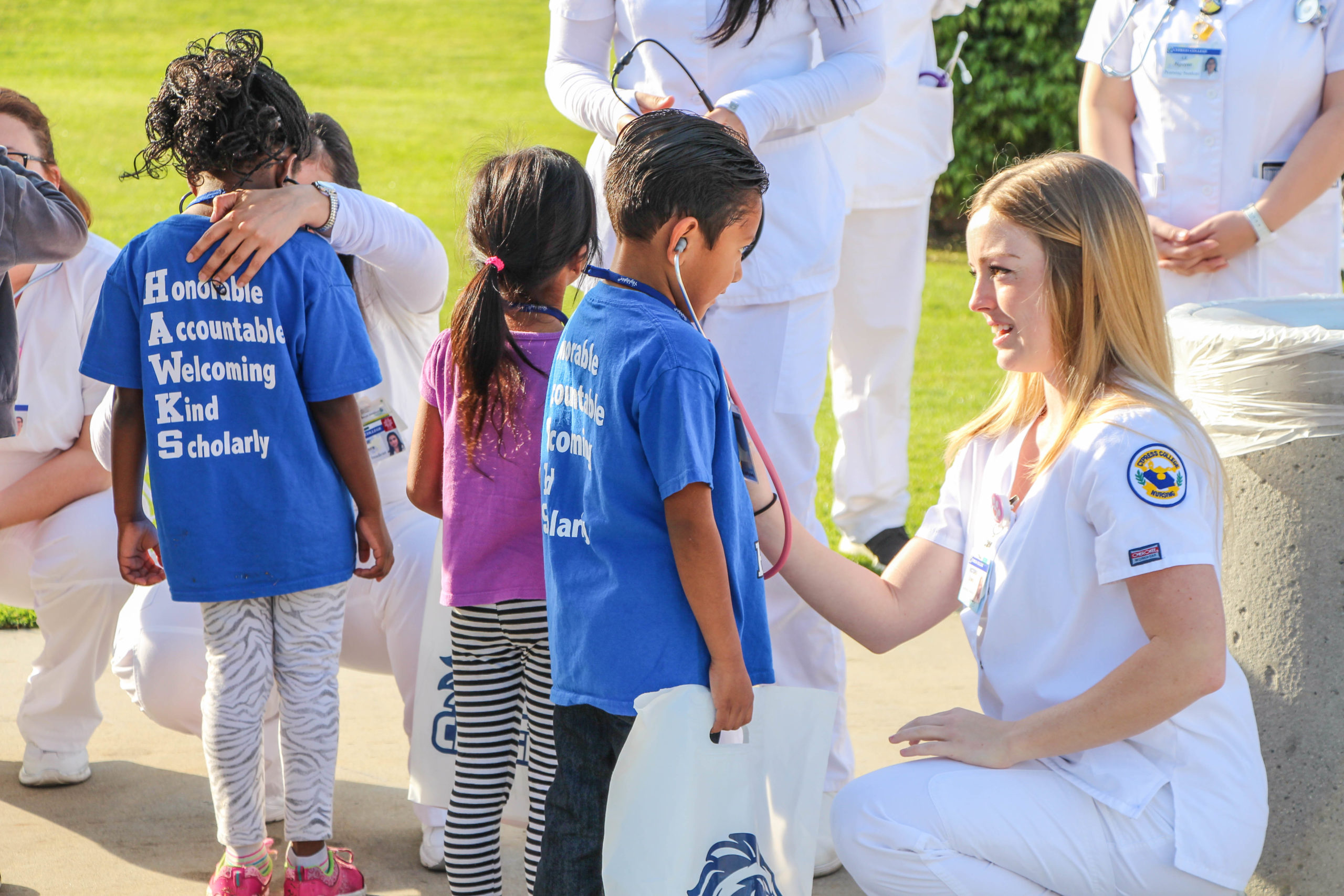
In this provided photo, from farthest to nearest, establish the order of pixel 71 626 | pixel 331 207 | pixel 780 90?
1. pixel 71 626
2. pixel 780 90
3. pixel 331 207

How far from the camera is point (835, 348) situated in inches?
208

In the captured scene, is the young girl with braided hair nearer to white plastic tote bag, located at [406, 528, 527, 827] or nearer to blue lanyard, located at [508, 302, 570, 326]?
blue lanyard, located at [508, 302, 570, 326]

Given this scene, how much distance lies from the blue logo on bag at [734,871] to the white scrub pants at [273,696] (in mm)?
1140

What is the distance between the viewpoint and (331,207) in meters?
2.70

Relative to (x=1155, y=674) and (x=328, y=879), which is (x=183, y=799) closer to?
(x=328, y=879)

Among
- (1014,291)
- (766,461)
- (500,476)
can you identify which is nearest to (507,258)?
(500,476)

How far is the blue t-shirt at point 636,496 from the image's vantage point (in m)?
1.96

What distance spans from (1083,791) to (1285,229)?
212 centimetres

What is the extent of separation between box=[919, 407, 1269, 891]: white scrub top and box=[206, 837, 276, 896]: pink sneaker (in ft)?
4.69

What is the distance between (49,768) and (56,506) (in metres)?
0.64

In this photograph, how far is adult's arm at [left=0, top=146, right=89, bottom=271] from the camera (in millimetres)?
2584

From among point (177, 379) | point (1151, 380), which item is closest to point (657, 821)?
point (1151, 380)

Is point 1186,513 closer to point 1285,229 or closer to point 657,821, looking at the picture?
point 657,821

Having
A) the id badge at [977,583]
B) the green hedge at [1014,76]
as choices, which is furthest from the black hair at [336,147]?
the green hedge at [1014,76]
